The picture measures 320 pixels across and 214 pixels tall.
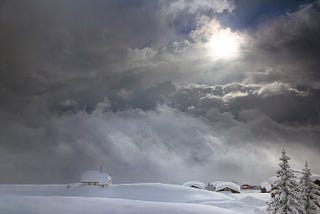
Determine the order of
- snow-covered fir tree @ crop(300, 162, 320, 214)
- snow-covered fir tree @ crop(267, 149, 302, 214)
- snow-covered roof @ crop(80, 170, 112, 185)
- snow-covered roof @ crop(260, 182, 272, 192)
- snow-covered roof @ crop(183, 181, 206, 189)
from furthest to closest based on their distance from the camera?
snow-covered roof @ crop(183, 181, 206, 189), snow-covered roof @ crop(260, 182, 272, 192), snow-covered roof @ crop(80, 170, 112, 185), snow-covered fir tree @ crop(300, 162, 320, 214), snow-covered fir tree @ crop(267, 149, 302, 214)

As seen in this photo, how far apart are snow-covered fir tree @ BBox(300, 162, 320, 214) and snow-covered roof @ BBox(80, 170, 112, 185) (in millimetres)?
65369

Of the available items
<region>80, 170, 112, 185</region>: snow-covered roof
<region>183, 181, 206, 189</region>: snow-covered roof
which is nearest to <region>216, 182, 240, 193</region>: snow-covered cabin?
<region>183, 181, 206, 189</region>: snow-covered roof

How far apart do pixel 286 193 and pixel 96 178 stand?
69835 millimetres

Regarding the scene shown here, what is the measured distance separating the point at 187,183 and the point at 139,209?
8737cm

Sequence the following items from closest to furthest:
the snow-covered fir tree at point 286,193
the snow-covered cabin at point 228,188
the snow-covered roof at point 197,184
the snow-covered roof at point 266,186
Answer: the snow-covered fir tree at point 286,193, the snow-covered roof at point 266,186, the snow-covered cabin at point 228,188, the snow-covered roof at point 197,184

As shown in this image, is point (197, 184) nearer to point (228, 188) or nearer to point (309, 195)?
point (228, 188)

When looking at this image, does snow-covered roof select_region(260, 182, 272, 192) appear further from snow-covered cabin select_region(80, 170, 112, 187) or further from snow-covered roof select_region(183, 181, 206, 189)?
snow-covered cabin select_region(80, 170, 112, 187)

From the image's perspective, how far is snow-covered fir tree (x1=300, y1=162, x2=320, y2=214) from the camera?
4474 cm

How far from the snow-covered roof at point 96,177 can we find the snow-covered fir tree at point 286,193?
6714cm

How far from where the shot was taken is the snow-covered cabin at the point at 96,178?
101688 millimetres

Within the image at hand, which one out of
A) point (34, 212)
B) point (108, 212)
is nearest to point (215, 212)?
point (108, 212)

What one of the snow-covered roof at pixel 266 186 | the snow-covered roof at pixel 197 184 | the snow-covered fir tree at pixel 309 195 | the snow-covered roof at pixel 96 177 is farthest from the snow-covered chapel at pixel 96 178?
the snow-covered fir tree at pixel 309 195

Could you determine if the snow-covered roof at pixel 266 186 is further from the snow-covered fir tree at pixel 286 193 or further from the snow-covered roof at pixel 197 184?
the snow-covered fir tree at pixel 286 193

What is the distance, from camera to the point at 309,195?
1794 inches
